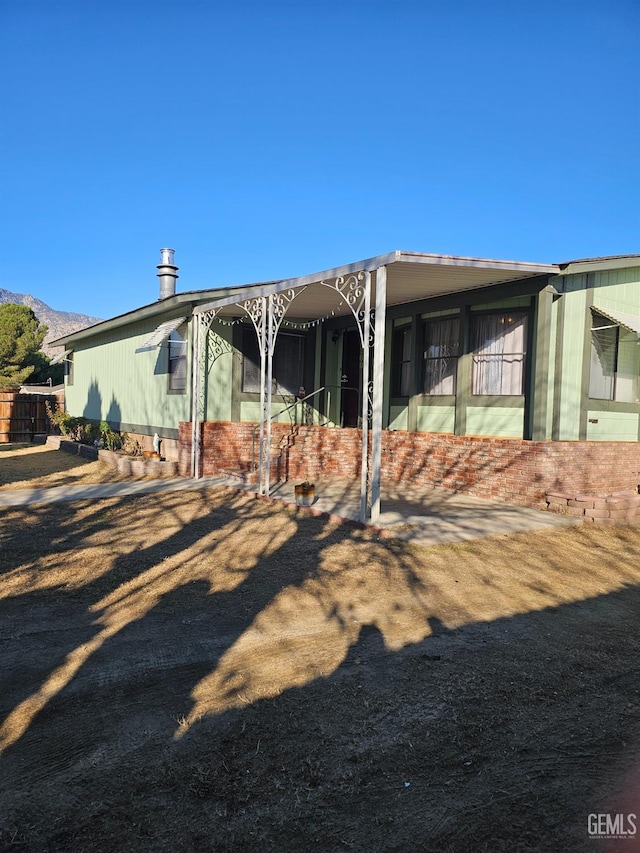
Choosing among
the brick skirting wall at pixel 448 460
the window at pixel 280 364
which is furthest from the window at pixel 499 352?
the window at pixel 280 364

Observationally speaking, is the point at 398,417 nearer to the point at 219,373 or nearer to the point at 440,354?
the point at 440,354

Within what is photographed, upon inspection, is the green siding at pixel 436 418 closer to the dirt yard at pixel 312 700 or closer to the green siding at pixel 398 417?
the green siding at pixel 398 417

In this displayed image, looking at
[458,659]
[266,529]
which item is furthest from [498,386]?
[458,659]

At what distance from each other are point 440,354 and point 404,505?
10.3 ft

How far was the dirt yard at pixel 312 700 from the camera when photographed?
229 centimetres

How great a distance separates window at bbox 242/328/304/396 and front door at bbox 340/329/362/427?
0.88m

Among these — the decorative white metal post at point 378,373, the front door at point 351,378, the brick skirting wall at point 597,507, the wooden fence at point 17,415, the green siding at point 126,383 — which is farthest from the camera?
the wooden fence at point 17,415

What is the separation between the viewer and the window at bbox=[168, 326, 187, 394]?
39.1 ft

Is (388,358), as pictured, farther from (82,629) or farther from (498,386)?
(82,629)

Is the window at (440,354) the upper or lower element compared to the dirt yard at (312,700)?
upper

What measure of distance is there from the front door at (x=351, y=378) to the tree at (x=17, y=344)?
21014mm

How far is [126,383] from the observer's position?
1488 cm

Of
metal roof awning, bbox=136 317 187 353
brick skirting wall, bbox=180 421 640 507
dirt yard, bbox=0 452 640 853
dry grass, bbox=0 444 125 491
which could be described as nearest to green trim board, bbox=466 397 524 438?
brick skirting wall, bbox=180 421 640 507

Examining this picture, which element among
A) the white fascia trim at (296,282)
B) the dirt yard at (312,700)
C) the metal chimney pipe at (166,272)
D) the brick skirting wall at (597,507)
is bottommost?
the dirt yard at (312,700)
